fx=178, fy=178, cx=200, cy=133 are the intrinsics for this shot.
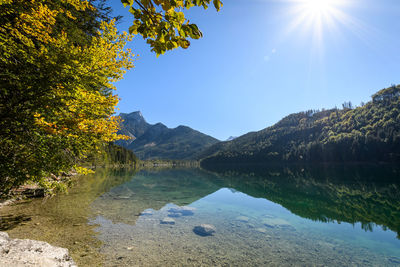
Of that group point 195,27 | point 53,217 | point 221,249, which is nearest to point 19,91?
point 195,27

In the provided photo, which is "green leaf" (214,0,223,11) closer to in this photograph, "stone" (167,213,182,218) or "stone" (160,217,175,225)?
"stone" (160,217,175,225)

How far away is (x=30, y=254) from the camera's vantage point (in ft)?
19.1

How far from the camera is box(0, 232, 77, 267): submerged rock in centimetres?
516

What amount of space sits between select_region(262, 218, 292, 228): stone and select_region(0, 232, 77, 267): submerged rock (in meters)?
15.4

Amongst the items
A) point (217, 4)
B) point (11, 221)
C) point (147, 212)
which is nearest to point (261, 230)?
point (147, 212)

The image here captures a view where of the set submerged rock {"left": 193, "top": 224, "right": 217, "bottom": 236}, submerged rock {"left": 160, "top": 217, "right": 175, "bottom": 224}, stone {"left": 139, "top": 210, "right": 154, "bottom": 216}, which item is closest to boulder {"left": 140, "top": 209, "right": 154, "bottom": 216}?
stone {"left": 139, "top": 210, "right": 154, "bottom": 216}

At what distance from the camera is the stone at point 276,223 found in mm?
16098

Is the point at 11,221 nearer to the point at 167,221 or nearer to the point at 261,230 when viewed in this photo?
the point at 167,221

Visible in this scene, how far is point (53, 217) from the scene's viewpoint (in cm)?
1387

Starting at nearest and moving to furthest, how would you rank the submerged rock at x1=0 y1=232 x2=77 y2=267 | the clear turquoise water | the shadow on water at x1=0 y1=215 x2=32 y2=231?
the submerged rock at x1=0 y1=232 x2=77 y2=267
the clear turquoise water
the shadow on water at x1=0 y1=215 x2=32 y2=231

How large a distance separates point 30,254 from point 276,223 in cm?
1763

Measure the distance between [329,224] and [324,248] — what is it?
6.27 m

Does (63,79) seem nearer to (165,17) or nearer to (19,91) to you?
(19,91)

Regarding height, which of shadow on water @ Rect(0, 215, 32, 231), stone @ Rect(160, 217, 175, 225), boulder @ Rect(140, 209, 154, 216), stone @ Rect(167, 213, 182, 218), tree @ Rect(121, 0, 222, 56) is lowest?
stone @ Rect(167, 213, 182, 218)
